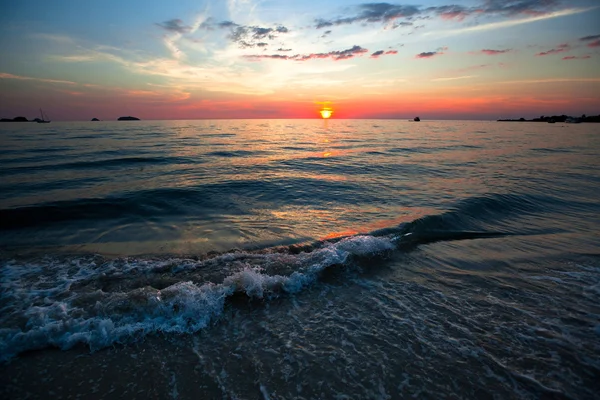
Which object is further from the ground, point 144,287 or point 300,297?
point 144,287

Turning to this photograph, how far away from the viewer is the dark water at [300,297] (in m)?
3.63

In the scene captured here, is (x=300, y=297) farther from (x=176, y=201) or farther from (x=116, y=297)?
(x=176, y=201)

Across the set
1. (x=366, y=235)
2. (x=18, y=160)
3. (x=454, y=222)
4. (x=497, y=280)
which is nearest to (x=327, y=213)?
(x=366, y=235)

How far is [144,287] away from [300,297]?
3.14m

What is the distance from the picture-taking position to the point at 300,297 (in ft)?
18.0

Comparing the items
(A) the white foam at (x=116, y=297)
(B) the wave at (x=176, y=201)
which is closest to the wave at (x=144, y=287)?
(A) the white foam at (x=116, y=297)

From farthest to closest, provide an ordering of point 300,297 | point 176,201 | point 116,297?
point 176,201 < point 300,297 < point 116,297

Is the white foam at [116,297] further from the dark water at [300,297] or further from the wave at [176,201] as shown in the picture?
the wave at [176,201]

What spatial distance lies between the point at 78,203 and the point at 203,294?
32.9 feet

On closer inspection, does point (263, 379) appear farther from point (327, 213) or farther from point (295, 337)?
point (327, 213)

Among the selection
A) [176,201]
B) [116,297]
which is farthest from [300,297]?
[176,201]

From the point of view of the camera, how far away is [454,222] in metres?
9.79

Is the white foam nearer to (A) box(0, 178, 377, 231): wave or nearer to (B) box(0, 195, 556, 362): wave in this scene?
(B) box(0, 195, 556, 362): wave

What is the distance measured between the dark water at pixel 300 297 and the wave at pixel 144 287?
0.04 m
